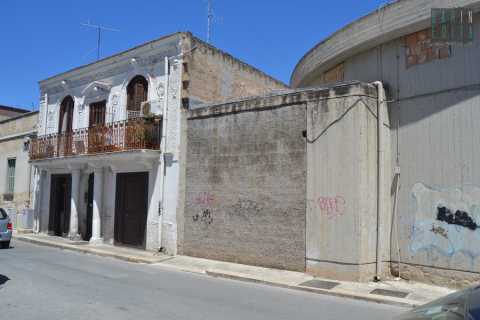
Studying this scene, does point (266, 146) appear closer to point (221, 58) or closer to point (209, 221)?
point (209, 221)

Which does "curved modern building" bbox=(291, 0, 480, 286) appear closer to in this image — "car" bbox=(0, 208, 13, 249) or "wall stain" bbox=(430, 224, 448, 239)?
"wall stain" bbox=(430, 224, 448, 239)

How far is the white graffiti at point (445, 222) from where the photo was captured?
9086 millimetres

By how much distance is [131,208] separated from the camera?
16.4 m

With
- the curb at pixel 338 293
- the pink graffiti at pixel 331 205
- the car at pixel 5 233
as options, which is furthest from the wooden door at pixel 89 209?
the pink graffiti at pixel 331 205

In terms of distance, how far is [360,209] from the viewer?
10203mm

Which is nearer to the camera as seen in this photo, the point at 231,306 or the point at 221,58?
the point at 231,306

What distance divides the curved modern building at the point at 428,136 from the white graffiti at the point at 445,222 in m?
0.02

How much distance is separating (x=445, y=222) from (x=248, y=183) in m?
5.02

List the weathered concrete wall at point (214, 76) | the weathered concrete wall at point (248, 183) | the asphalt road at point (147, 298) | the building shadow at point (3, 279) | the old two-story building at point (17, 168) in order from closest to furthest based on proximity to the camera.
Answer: the asphalt road at point (147, 298)
the building shadow at point (3, 279)
the weathered concrete wall at point (248, 183)
the weathered concrete wall at point (214, 76)
the old two-story building at point (17, 168)

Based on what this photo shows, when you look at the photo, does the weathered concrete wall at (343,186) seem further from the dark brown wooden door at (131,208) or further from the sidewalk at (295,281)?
the dark brown wooden door at (131,208)

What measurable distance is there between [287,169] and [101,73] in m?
10.1

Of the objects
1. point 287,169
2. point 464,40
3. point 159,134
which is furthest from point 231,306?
point 159,134

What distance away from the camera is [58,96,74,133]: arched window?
20516 mm

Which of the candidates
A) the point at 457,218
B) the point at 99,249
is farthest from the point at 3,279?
the point at 457,218
